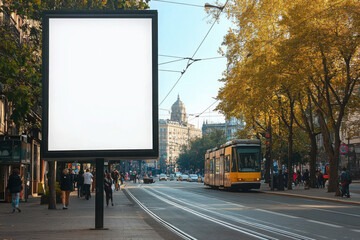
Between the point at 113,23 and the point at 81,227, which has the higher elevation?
the point at 113,23

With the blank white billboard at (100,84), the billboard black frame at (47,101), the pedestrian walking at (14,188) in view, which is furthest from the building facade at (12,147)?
the blank white billboard at (100,84)

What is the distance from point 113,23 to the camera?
38.4ft

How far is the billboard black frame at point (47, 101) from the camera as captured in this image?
11469 millimetres

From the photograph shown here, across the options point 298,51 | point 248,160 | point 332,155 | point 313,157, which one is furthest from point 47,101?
point 313,157

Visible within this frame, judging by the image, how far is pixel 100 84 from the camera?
11578mm

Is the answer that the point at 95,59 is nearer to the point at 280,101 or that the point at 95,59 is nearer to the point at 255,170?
the point at 255,170

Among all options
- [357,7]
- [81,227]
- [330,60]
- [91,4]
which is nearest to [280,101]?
[330,60]

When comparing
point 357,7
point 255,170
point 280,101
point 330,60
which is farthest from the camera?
point 280,101

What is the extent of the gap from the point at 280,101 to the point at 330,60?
36.0 feet

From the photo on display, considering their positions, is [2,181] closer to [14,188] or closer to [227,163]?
[14,188]

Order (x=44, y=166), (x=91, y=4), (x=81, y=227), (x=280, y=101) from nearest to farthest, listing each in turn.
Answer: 1. (x=81, y=227)
2. (x=91, y=4)
3. (x=280, y=101)
4. (x=44, y=166)

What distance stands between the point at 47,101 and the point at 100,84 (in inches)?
44.9

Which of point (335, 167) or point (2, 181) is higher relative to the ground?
point (335, 167)

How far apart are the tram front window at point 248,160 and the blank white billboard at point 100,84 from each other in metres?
26.7
